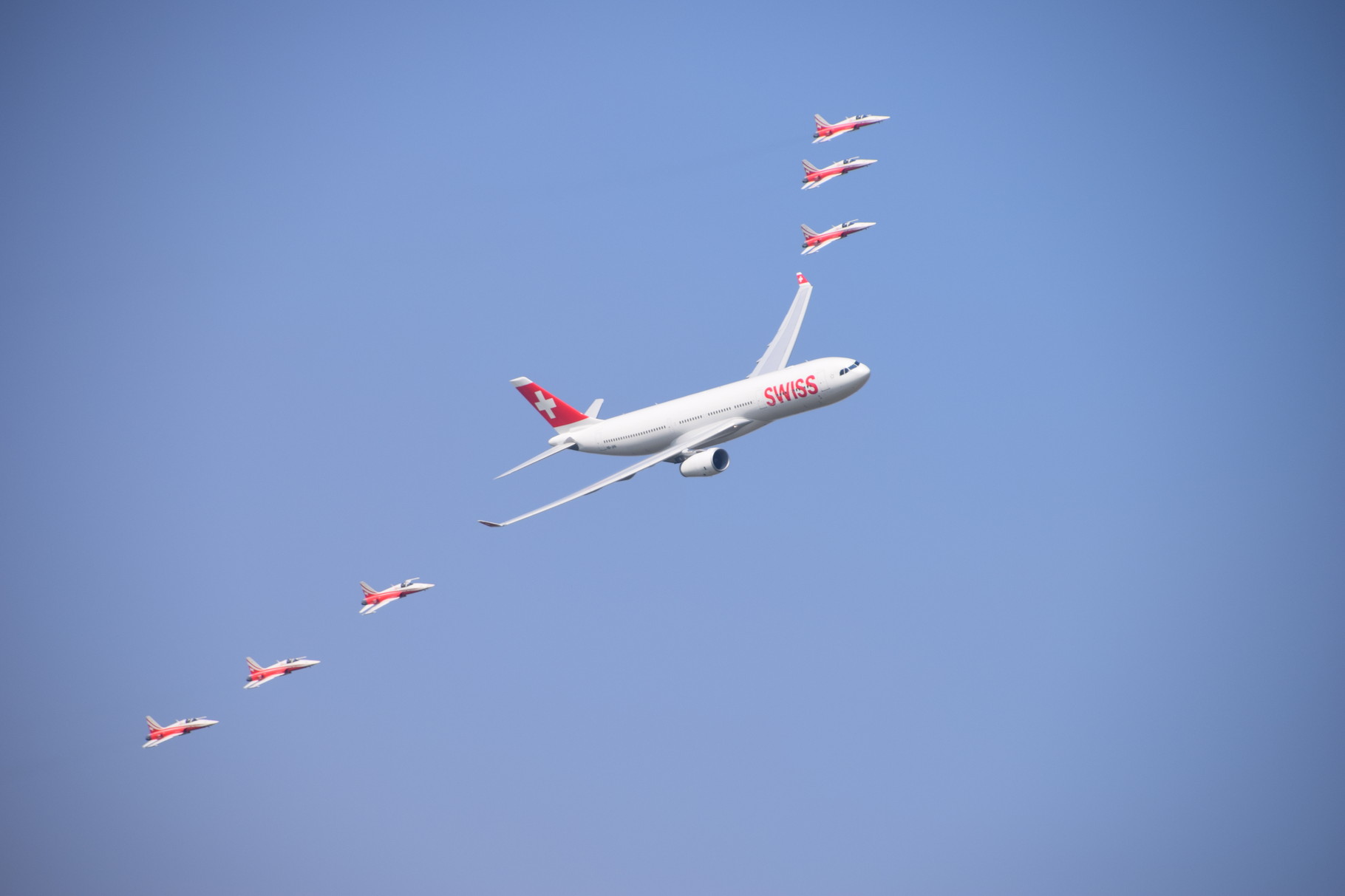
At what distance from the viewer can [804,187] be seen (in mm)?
120375

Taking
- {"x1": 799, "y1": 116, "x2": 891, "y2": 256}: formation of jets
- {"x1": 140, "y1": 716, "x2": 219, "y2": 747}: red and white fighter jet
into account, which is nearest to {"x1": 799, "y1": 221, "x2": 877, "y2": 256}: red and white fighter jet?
{"x1": 799, "y1": 116, "x2": 891, "y2": 256}: formation of jets

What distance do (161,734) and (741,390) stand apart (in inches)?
2782

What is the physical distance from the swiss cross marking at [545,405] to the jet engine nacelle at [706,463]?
58.2ft

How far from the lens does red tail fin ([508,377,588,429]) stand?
111500 mm

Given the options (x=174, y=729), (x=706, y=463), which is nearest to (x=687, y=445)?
(x=706, y=463)

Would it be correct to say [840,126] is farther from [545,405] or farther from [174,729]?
[174,729]

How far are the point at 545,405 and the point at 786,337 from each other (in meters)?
22.6

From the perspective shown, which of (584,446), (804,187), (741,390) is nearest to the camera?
(741,390)

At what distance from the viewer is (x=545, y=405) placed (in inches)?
4424

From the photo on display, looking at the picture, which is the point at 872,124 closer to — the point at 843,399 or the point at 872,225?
the point at 872,225

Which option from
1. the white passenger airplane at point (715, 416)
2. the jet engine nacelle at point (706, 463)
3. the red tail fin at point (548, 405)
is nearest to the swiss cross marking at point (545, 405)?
the red tail fin at point (548, 405)

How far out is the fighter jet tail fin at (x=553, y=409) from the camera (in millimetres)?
111312

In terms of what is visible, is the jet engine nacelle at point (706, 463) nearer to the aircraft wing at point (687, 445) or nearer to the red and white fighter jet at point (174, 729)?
the aircraft wing at point (687, 445)

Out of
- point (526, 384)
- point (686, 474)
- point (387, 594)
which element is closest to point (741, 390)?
point (686, 474)
